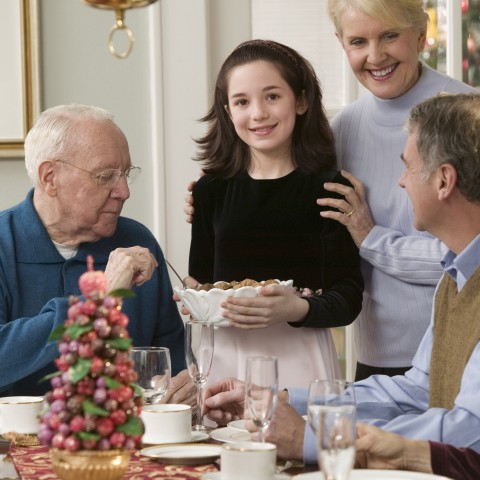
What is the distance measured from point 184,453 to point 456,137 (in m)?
0.79

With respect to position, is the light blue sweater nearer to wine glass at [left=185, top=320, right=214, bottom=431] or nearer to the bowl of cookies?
the bowl of cookies

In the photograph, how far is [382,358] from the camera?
8.98ft

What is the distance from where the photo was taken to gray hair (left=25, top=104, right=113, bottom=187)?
2.59 metres

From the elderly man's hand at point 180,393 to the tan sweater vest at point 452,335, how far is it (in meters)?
0.50

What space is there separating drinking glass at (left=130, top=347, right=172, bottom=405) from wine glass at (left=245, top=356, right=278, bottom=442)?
38cm

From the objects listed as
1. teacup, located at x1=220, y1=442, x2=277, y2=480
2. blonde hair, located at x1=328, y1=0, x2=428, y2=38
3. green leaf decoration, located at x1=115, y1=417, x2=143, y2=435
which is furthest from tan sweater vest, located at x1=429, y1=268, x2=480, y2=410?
blonde hair, located at x1=328, y1=0, x2=428, y2=38

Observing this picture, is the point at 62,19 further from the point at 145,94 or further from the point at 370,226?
the point at 370,226

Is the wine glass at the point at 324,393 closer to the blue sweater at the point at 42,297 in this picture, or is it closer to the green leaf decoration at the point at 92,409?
the green leaf decoration at the point at 92,409

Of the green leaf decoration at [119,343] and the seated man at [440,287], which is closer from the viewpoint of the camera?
the green leaf decoration at [119,343]

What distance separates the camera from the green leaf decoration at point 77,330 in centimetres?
142

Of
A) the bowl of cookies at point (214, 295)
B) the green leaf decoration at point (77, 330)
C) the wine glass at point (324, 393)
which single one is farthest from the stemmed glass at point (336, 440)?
the bowl of cookies at point (214, 295)

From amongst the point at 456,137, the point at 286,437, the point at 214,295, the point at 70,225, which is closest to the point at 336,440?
the point at 286,437

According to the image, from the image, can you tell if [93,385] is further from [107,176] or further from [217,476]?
[107,176]

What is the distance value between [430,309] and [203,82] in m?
1.37
